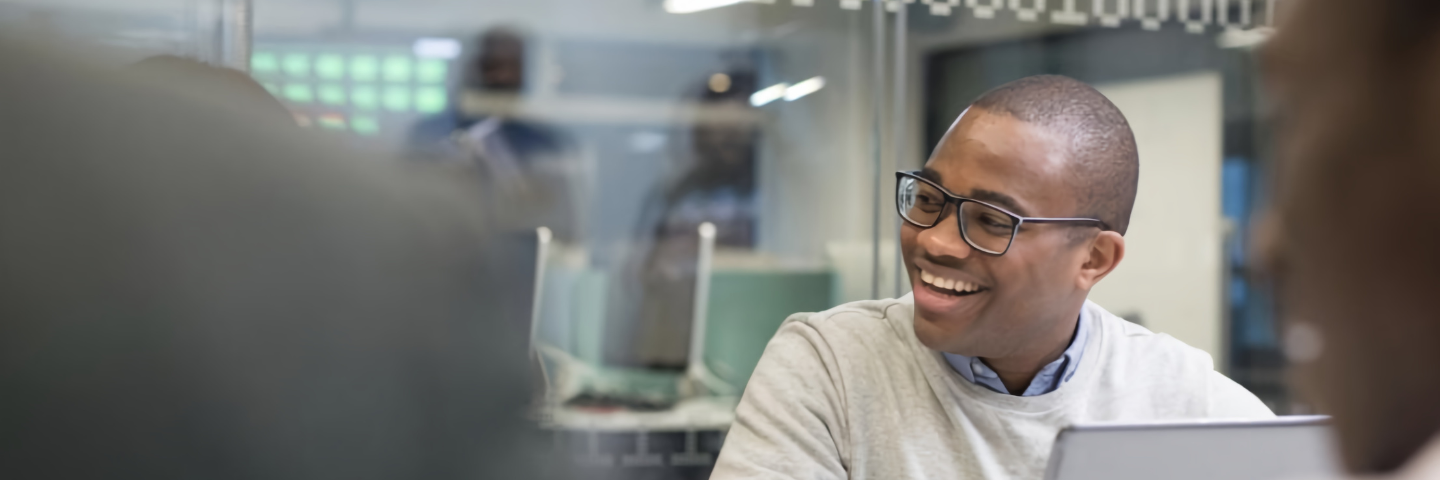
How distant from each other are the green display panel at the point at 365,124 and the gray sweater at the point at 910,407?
181cm

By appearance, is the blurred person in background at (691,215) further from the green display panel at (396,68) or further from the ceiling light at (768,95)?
the green display panel at (396,68)

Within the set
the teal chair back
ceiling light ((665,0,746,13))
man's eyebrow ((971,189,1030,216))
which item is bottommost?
the teal chair back

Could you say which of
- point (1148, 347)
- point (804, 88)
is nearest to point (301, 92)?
point (804, 88)

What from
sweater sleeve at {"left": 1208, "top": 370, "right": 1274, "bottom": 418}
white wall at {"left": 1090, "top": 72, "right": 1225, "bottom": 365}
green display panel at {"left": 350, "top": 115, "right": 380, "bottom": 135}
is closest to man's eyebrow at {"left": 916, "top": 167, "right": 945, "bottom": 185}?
sweater sleeve at {"left": 1208, "top": 370, "right": 1274, "bottom": 418}

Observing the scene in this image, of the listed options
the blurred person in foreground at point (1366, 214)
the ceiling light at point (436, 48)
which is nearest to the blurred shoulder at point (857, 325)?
the blurred person in foreground at point (1366, 214)

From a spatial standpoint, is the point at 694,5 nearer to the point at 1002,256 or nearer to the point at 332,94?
the point at 332,94

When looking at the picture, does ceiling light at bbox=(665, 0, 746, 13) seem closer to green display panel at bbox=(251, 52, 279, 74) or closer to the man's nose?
green display panel at bbox=(251, 52, 279, 74)

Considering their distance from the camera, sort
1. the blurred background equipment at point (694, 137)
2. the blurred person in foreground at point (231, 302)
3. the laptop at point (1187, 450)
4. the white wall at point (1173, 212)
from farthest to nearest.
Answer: the white wall at point (1173, 212), the blurred background equipment at point (694, 137), the blurred person in foreground at point (231, 302), the laptop at point (1187, 450)

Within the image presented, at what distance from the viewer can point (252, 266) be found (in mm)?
854

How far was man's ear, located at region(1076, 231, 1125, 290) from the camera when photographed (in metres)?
1.16

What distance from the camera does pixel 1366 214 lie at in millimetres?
286

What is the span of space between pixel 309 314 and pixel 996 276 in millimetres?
675

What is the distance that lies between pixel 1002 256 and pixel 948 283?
6cm

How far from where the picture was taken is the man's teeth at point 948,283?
1.11 meters
